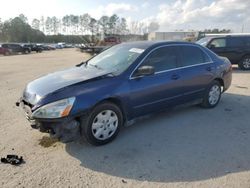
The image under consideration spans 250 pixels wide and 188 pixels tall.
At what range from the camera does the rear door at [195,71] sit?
5441 mm

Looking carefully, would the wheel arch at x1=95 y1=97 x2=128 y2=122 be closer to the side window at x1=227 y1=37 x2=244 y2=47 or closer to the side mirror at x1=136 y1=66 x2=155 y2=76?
the side mirror at x1=136 y1=66 x2=155 y2=76

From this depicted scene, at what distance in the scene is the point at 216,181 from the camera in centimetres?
325

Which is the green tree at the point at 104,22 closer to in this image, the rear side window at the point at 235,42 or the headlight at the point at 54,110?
the rear side window at the point at 235,42

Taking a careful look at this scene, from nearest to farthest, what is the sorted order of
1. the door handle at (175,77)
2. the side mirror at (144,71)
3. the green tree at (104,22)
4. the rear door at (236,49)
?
the side mirror at (144,71), the door handle at (175,77), the rear door at (236,49), the green tree at (104,22)

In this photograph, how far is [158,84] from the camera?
15.9 feet

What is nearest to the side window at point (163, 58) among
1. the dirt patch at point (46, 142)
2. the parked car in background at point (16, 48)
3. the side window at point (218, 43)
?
the dirt patch at point (46, 142)

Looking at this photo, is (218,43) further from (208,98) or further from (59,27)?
(59,27)

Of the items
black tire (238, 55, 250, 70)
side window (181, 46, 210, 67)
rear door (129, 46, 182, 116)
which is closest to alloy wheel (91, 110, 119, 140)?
rear door (129, 46, 182, 116)

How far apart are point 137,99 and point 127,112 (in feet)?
0.94

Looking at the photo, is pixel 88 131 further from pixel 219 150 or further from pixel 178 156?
pixel 219 150

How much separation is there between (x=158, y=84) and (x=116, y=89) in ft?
3.13

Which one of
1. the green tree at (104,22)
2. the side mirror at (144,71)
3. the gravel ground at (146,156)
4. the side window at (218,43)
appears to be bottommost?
the gravel ground at (146,156)

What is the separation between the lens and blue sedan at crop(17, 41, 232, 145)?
3867mm

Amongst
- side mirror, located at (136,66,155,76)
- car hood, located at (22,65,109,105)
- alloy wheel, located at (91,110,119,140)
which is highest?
side mirror, located at (136,66,155,76)
